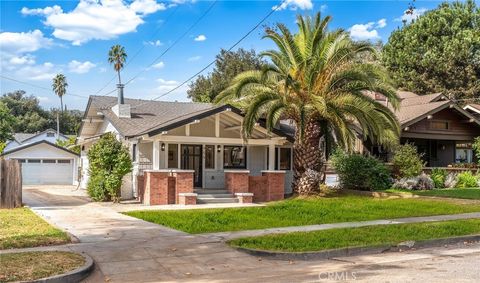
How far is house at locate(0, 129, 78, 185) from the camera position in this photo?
1393 inches

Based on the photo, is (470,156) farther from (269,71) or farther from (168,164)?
(168,164)

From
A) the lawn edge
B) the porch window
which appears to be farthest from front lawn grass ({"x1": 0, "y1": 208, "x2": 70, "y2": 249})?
the porch window

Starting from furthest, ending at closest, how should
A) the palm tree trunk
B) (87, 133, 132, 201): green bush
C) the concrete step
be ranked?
the palm tree trunk < the concrete step < (87, 133, 132, 201): green bush

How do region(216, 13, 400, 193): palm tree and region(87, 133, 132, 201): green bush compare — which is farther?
region(216, 13, 400, 193): palm tree

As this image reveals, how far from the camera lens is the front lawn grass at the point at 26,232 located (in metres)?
9.77

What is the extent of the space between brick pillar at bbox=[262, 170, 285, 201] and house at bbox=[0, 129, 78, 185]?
63.1 feet

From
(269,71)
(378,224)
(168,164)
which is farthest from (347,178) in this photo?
(378,224)

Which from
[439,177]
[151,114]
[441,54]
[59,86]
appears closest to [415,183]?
[439,177]

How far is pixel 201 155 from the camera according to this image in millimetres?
21797

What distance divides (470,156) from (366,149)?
928cm

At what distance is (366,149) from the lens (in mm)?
25203

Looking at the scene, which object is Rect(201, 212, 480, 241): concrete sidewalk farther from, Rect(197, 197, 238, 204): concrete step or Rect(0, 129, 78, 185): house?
Rect(0, 129, 78, 185): house

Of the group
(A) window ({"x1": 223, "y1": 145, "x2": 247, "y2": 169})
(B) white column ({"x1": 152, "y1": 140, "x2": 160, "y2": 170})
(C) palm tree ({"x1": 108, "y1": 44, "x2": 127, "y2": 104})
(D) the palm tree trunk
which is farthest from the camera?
(C) palm tree ({"x1": 108, "y1": 44, "x2": 127, "y2": 104})

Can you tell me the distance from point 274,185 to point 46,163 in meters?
21.9
